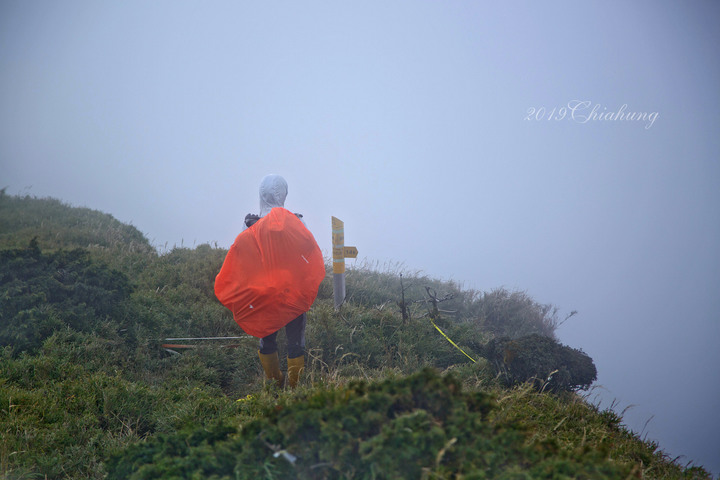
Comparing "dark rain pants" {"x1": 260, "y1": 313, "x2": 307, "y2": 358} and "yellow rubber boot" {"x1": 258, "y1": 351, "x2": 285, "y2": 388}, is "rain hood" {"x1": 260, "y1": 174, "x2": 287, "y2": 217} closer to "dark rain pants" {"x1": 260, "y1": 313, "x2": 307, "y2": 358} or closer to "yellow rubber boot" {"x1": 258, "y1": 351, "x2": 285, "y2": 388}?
"dark rain pants" {"x1": 260, "y1": 313, "x2": 307, "y2": 358}

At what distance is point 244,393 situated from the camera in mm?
5477

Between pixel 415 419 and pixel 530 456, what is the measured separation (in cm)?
51

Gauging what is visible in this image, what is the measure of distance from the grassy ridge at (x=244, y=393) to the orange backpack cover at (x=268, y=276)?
77 centimetres

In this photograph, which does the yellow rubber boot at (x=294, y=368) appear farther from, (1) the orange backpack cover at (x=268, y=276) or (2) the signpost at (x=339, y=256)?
(2) the signpost at (x=339, y=256)

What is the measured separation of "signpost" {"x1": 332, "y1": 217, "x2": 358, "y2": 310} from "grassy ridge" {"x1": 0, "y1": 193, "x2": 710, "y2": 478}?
0.39 meters

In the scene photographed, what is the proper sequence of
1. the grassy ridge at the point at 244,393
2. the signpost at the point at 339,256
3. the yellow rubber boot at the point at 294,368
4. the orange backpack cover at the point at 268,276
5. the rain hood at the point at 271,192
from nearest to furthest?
the grassy ridge at the point at 244,393
the orange backpack cover at the point at 268,276
the yellow rubber boot at the point at 294,368
the rain hood at the point at 271,192
the signpost at the point at 339,256

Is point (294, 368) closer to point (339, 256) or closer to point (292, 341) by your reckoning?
point (292, 341)

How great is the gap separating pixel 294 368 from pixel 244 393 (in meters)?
0.64

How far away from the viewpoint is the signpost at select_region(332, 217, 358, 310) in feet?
25.4

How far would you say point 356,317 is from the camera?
7285mm

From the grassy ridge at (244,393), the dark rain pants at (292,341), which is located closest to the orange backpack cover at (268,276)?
the dark rain pants at (292,341)

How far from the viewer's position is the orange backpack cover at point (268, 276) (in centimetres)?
528

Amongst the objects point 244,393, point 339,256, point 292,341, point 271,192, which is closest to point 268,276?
point 292,341

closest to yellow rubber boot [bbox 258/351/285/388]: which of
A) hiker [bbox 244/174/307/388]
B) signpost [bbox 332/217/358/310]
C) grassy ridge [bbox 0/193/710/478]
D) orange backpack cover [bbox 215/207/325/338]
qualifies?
hiker [bbox 244/174/307/388]
